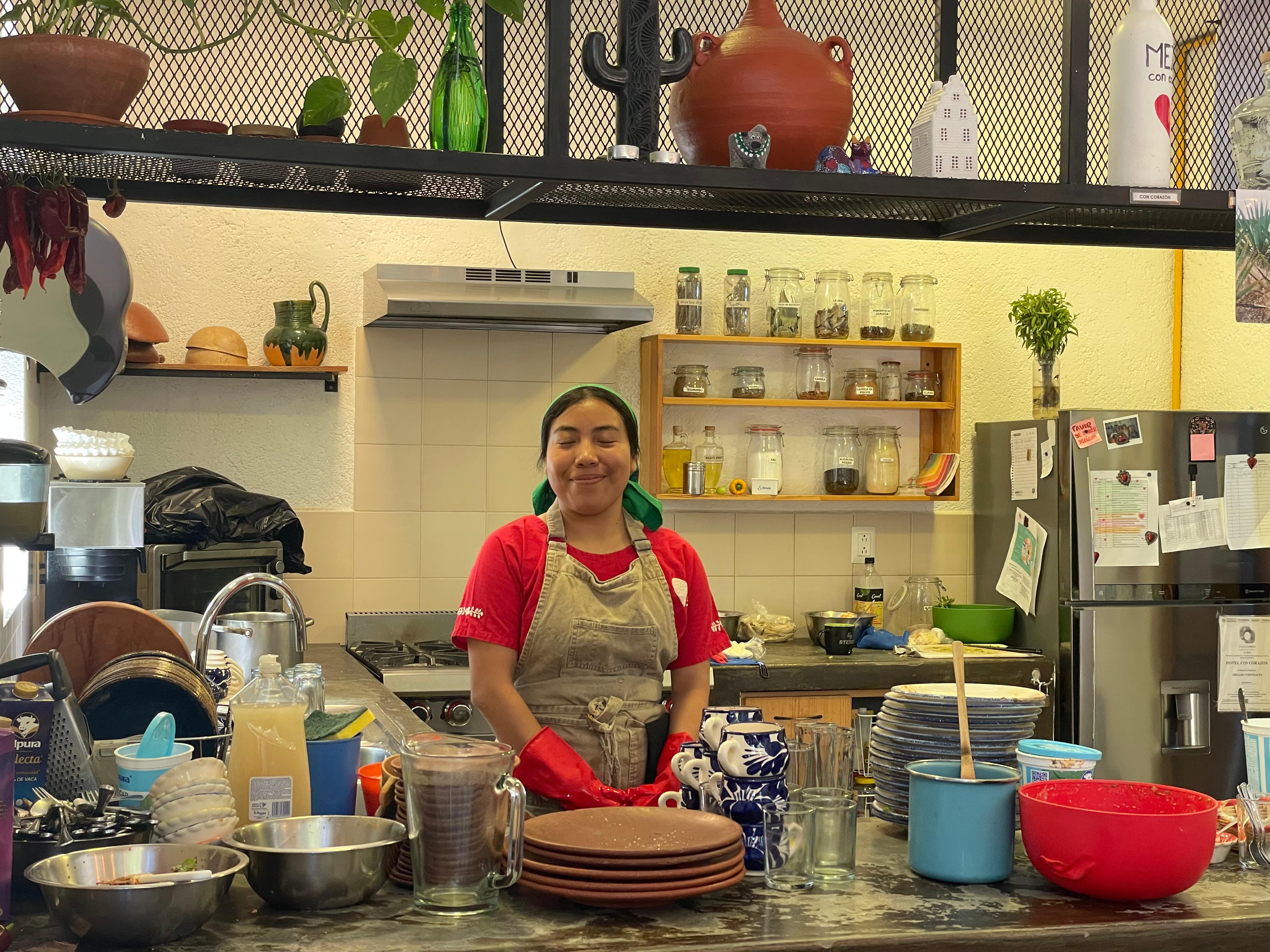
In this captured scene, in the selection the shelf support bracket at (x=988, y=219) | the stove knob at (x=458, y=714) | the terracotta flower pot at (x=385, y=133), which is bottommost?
the stove knob at (x=458, y=714)

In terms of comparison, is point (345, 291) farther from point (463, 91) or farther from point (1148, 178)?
point (1148, 178)

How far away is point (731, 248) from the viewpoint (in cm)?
504

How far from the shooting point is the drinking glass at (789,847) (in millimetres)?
1726

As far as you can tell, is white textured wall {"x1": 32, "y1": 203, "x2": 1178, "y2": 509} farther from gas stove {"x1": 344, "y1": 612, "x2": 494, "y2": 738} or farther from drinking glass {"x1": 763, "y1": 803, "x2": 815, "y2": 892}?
drinking glass {"x1": 763, "y1": 803, "x2": 815, "y2": 892}

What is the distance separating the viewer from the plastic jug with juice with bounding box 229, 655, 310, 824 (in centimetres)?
180

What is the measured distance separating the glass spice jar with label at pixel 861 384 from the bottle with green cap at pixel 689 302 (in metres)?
0.65

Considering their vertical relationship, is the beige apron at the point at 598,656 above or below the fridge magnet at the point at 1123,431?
below

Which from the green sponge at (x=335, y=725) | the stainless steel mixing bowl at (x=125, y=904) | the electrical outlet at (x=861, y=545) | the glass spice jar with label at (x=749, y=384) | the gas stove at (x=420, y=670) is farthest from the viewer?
the electrical outlet at (x=861, y=545)

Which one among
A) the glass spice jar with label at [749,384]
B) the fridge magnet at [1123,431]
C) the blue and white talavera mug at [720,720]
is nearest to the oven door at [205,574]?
the glass spice jar with label at [749,384]

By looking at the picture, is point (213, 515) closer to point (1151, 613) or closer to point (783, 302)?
point (783, 302)

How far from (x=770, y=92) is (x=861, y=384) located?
9.53 feet

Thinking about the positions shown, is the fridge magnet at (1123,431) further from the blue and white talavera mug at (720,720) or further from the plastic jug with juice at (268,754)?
the plastic jug with juice at (268,754)

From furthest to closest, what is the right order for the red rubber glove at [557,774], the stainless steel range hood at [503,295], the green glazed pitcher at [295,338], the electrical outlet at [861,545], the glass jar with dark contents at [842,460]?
the electrical outlet at [861,545], the glass jar with dark contents at [842,460], the green glazed pitcher at [295,338], the stainless steel range hood at [503,295], the red rubber glove at [557,774]

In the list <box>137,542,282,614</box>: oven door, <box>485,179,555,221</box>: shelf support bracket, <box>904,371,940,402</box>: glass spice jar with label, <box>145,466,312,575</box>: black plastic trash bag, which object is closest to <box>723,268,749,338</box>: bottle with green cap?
<box>904,371,940,402</box>: glass spice jar with label
